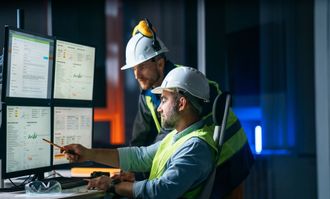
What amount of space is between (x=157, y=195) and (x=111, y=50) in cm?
315

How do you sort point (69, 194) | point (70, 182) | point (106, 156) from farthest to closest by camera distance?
point (106, 156) → point (70, 182) → point (69, 194)

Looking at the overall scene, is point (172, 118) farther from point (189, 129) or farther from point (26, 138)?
point (26, 138)

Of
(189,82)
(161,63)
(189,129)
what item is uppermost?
(161,63)

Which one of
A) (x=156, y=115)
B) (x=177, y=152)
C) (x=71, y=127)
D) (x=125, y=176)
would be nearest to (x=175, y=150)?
(x=177, y=152)

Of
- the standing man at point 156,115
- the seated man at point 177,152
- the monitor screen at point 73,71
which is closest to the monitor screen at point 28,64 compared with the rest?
the monitor screen at point 73,71

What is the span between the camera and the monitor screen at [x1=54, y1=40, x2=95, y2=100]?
221cm

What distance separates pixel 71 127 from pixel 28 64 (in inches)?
14.5

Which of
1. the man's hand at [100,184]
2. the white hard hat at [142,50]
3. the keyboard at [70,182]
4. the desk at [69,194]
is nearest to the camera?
the desk at [69,194]

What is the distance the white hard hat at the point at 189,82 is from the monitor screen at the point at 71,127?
1.50 ft

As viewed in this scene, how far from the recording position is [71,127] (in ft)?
7.48

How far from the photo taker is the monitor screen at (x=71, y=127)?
7.22 feet

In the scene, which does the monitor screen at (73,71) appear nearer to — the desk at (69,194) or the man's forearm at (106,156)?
the man's forearm at (106,156)

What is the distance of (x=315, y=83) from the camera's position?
401cm

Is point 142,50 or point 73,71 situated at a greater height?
point 142,50
